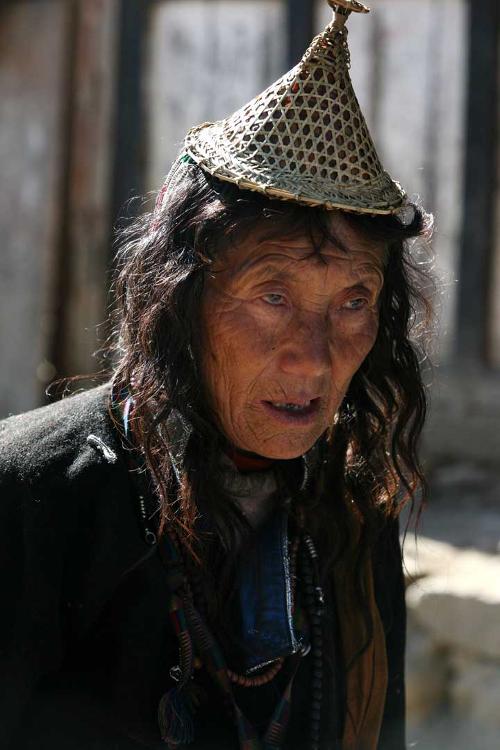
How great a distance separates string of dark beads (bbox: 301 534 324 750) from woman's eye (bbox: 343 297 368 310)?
1.64ft

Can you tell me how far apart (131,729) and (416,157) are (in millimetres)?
4659

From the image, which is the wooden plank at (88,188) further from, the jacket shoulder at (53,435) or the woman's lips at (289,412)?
the woman's lips at (289,412)

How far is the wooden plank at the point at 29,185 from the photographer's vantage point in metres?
6.41

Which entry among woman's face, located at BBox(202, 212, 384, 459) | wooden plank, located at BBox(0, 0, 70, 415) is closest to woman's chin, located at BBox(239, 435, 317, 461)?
woman's face, located at BBox(202, 212, 384, 459)

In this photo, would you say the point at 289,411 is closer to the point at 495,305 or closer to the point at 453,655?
the point at 453,655

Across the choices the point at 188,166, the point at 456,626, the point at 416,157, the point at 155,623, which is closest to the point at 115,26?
the point at 416,157

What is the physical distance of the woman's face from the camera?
6.49ft

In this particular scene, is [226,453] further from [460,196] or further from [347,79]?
[460,196]

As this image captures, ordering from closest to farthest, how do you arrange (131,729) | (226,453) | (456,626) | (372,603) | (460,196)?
(131,729), (226,453), (372,603), (456,626), (460,196)

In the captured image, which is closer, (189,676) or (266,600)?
(189,676)

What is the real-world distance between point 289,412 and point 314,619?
0.45 metres

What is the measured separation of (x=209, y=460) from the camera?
6.82ft

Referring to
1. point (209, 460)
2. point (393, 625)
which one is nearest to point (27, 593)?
point (209, 460)

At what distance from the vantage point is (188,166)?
2062 mm
